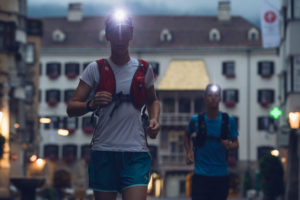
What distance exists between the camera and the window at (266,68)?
73250mm

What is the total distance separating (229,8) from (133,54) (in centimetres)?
964

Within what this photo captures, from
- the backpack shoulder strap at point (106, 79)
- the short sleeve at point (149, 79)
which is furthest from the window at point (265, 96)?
the backpack shoulder strap at point (106, 79)

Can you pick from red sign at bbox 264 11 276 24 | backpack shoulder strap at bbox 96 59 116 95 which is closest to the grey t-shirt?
backpack shoulder strap at bbox 96 59 116 95

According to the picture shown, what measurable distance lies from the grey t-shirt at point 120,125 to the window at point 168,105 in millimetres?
68293

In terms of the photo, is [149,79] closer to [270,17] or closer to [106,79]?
[106,79]

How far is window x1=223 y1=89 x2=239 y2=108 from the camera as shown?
7319 cm

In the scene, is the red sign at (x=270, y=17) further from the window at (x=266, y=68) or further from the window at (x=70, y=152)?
the window at (x=70, y=152)

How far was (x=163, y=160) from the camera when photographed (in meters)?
73.4

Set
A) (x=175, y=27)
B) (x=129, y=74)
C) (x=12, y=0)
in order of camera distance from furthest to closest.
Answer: (x=175, y=27), (x=12, y=0), (x=129, y=74)

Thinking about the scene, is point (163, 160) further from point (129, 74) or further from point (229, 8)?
point (129, 74)

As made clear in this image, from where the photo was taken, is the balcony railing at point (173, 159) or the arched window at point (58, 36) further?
the arched window at point (58, 36)

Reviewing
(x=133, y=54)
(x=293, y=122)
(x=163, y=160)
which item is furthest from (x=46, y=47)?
(x=293, y=122)

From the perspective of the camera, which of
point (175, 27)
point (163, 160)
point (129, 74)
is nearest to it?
point (129, 74)

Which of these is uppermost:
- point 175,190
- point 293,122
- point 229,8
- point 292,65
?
point 229,8
